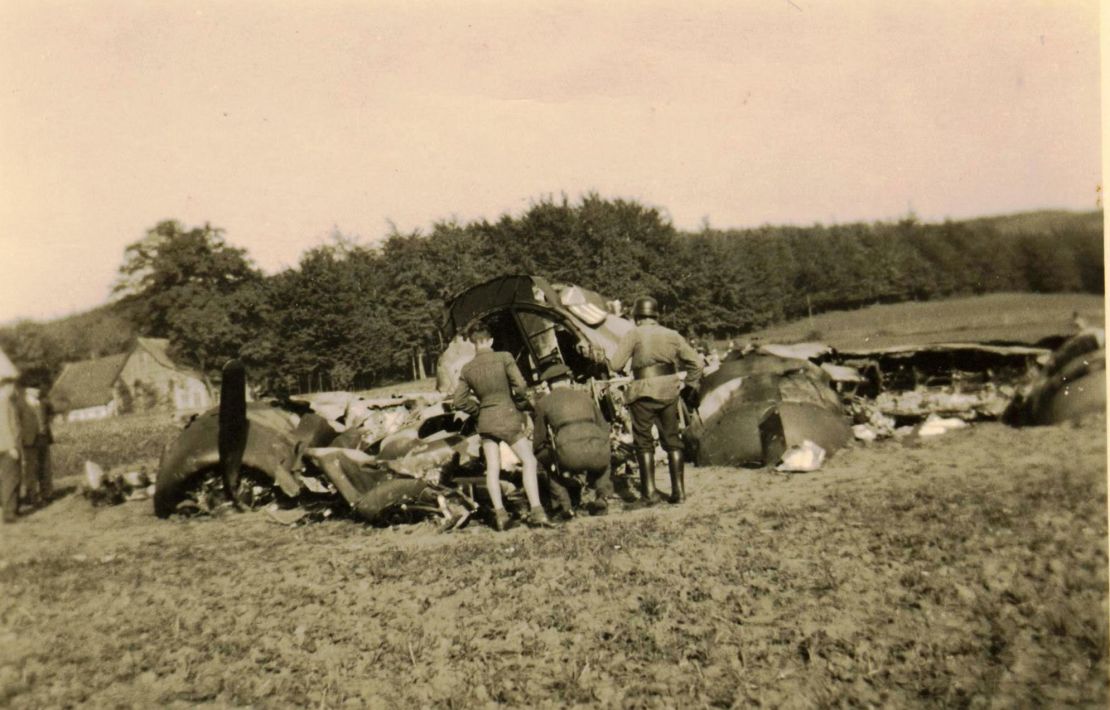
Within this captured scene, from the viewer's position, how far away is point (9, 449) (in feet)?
23.0

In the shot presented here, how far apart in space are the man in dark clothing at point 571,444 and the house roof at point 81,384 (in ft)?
19.5

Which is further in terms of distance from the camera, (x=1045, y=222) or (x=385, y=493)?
(x=385, y=493)

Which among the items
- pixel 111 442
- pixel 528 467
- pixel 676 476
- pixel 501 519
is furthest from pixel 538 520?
pixel 111 442

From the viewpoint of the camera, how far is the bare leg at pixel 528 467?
680 cm

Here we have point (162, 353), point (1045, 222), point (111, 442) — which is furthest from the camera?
point (162, 353)

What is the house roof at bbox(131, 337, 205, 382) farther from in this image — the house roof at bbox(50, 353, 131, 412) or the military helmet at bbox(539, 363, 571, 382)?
the military helmet at bbox(539, 363, 571, 382)

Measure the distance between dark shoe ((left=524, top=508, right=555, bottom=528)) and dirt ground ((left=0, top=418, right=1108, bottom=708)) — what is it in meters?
0.22

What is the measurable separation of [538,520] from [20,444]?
552 centimetres

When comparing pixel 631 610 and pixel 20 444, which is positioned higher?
pixel 20 444

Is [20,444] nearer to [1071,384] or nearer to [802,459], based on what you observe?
[802,459]

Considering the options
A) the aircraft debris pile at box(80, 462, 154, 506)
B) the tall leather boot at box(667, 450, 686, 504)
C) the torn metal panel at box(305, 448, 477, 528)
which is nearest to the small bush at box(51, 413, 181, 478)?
the aircraft debris pile at box(80, 462, 154, 506)

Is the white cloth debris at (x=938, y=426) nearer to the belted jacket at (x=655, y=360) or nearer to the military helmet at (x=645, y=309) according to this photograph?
the belted jacket at (x=655, y=360)

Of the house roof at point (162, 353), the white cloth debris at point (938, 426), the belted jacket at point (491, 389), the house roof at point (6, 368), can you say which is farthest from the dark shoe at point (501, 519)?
the house roof at point (162, 353)

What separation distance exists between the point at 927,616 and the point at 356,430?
8160mm
